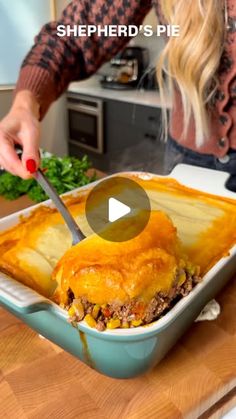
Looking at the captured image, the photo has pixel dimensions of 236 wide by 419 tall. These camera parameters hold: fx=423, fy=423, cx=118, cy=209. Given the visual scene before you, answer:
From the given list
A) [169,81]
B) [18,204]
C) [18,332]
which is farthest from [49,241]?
[169,81]

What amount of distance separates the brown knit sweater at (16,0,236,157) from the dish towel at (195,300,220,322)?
14.8 inches

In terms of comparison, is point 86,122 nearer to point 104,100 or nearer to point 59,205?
point 104,100

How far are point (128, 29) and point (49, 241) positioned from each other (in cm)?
51

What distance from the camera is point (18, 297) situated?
0.40 metres

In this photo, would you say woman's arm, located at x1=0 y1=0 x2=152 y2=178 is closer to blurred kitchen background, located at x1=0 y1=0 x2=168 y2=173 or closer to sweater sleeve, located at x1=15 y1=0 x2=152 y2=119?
sweater sleeve, located at x1=15 y1=0 x2=152 y2=119

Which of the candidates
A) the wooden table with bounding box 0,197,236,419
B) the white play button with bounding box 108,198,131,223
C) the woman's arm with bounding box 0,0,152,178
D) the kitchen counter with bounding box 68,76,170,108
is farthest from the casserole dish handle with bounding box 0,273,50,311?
the kitchen counter with bounding box 68,76,170,108

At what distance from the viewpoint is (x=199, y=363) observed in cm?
48

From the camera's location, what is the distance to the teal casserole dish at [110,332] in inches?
15.2

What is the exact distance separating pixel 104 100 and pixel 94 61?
155 centimetres

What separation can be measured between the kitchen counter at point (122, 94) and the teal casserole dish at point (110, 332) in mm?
1679

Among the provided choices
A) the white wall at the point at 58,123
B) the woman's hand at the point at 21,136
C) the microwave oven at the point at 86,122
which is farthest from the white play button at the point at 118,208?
the white wall at the point at 58,123

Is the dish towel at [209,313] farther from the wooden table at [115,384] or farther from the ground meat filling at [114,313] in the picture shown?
the ground meat filling at [114,313]

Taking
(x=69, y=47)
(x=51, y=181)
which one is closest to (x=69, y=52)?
(x=69, y=47)

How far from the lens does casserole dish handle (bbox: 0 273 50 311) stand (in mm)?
384
